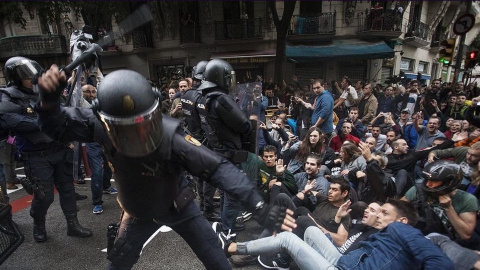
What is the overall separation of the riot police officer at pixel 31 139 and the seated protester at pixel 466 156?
4133 mm

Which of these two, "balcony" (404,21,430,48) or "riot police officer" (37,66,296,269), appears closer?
"riot police officer" (37,66,296,269)

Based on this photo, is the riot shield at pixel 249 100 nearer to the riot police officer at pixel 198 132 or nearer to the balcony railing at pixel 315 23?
the riot police officer at pixel 198 132

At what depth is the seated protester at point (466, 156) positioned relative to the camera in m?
2.83

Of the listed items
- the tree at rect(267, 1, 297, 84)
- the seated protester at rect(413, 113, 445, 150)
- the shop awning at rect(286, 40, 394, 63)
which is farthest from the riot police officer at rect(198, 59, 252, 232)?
the shop awning at rect(286, 40, 394, 63)

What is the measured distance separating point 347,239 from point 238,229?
125 cm

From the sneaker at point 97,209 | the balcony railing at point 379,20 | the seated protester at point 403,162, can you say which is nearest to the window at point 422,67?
the balcony railing at point 379,20

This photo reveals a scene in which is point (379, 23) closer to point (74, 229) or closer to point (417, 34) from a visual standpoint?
point (417, 34)

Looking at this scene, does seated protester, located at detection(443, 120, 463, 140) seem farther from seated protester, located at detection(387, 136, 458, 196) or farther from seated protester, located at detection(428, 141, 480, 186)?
seated protester, located at detection(428, 141, 480, 186)

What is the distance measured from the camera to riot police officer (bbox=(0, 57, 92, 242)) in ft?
8.89

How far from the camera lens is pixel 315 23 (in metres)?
14.6

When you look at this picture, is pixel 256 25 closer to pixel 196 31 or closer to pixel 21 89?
pixel 196 31

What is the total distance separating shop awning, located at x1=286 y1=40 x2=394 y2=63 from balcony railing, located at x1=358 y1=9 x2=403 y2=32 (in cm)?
73

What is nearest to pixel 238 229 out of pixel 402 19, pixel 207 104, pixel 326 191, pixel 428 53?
pixel 326 191

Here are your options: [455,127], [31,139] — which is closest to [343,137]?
[455,127]
